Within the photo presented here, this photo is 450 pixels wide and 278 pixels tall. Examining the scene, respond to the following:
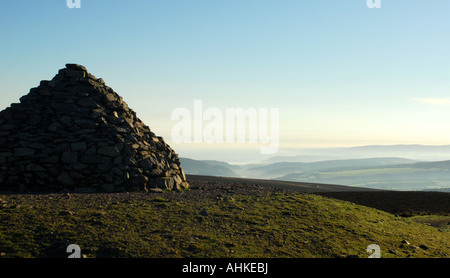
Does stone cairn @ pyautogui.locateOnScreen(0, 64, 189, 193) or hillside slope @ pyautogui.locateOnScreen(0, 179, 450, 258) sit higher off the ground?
stone cairn @ pyautogui.locateOnScreen(0, 64, 189, 193)

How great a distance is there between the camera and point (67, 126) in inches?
821

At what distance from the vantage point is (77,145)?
20.0 metres

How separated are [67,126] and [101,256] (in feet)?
41.4

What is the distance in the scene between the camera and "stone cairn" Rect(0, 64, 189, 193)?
63.7 feet

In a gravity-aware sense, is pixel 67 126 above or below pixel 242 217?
above

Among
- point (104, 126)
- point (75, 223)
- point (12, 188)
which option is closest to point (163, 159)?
point (104, 126)

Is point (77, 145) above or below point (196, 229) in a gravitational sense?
above

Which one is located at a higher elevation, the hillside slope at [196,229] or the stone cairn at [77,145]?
the stone cairn at [77,145]

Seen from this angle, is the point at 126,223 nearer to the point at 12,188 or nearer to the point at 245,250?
the point at 245,250

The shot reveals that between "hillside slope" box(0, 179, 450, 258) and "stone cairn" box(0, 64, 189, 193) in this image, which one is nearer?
"hillside slope" box(0, 179, 450, 258)

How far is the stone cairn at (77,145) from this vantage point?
63.7 feet

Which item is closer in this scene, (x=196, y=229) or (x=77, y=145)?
(x=196, y=229)

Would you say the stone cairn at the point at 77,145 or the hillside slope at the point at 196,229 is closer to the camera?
the hillside slope at the point at 196,229
